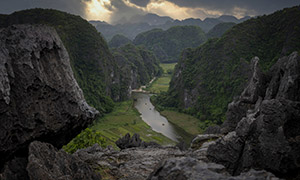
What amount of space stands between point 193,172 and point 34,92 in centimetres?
938

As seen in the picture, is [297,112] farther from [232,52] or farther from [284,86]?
[232,52]

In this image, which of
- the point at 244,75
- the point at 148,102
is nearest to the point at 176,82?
the point at 148,102

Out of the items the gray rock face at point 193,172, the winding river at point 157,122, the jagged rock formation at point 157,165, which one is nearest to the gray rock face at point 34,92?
the jagged rock formation at point 157,165

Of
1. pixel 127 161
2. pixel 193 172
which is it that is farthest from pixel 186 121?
pixel 193 172

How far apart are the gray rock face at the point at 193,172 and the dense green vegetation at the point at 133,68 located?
121015 mm

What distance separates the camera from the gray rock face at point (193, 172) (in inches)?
315

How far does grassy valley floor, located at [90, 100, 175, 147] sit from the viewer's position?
5920 centimetres

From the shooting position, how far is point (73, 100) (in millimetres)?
14039

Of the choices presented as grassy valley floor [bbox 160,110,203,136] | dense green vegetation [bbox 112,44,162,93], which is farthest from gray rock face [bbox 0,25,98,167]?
dense green vegetation [bbox 112,44,162,93]

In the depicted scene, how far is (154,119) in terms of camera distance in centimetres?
8219

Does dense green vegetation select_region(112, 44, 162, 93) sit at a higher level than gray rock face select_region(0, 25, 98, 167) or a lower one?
lower

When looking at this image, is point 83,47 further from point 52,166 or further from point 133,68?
point 52,166

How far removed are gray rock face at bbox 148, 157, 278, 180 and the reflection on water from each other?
53402 mm

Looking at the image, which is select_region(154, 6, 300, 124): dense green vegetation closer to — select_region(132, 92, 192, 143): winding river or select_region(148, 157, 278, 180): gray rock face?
select_region(132, 92, 192, 143): winding river
